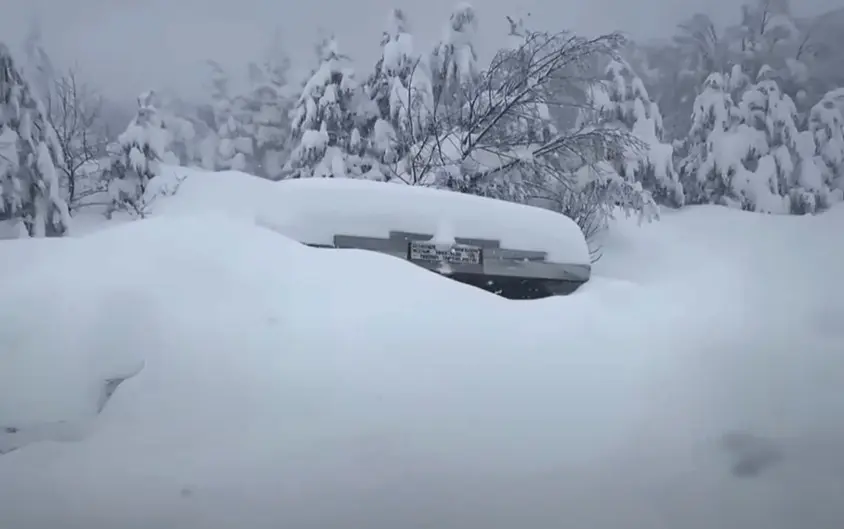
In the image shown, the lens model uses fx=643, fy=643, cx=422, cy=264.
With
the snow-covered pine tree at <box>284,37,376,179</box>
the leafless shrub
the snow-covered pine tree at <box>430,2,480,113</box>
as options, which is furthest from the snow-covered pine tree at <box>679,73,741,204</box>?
the leafless shrub

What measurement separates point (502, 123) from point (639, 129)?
1.61 m

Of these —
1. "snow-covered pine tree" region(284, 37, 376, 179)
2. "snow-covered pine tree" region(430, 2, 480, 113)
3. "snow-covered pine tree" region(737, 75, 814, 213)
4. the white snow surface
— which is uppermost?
"snow-covered pine tree" region(430, 2, 480, 113)

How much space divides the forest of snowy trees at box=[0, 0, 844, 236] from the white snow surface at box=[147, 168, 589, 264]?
46 cm

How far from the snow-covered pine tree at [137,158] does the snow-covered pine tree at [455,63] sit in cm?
193

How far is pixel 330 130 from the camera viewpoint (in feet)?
20.5

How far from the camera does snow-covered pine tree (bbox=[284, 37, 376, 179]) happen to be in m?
5.28

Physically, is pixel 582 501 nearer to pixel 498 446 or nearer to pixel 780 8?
pixel 498 446

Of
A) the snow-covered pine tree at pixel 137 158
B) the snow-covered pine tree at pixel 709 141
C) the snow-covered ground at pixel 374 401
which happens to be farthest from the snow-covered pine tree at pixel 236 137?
the snow-covered pine tree at pixel 709 141

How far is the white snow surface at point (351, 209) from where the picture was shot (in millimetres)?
3208

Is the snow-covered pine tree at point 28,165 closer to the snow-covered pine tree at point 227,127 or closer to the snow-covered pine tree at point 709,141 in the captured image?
the snow-covered pine tree at point 227,127

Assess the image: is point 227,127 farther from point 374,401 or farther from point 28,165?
point 374,401

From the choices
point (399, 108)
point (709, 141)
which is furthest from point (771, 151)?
point (399, 108)

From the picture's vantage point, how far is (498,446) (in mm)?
1770

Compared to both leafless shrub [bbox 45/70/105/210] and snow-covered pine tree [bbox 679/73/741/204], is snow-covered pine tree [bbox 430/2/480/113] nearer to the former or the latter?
snow-covered pine tree [bbox 679/73/741/204]
